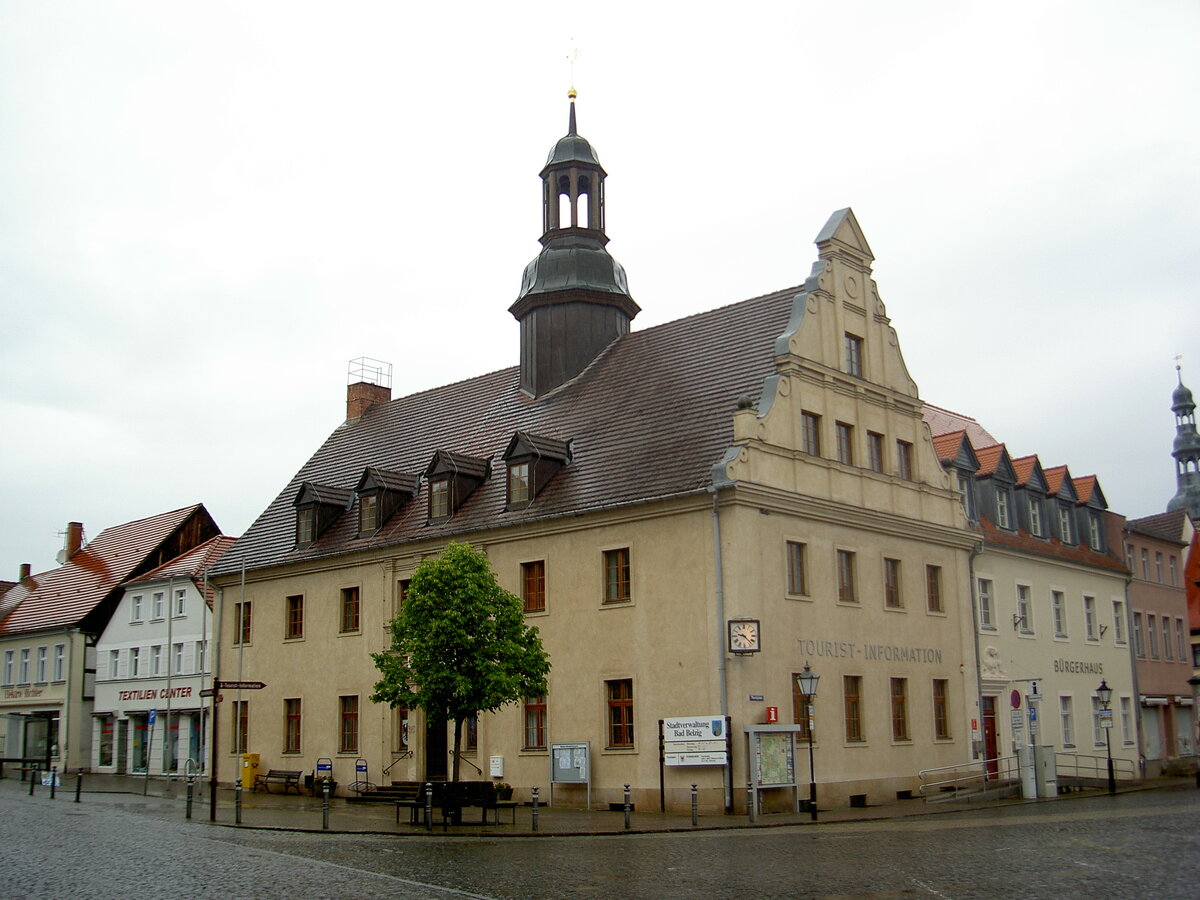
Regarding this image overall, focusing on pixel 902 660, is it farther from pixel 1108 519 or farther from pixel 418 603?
pixel 1108 519

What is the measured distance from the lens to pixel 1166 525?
168 ft

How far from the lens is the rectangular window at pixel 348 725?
121ft

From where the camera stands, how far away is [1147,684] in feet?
150

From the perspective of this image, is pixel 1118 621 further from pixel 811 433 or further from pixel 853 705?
pixel 811 433

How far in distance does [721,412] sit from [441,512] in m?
9.46

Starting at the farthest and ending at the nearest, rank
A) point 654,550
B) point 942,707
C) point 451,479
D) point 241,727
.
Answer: point 241,727 → point 451,479 → point 942,707 → point 654,550

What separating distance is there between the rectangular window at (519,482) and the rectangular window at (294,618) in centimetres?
983

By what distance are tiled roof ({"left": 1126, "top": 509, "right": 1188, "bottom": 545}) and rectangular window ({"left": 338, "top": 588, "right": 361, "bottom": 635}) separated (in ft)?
98.7

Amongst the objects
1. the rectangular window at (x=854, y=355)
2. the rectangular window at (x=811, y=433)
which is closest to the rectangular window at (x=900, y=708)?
the rectangular window at (x=811, y=433)

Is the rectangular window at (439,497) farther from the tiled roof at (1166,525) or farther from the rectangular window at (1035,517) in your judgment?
the tiled roof at (1166,525)

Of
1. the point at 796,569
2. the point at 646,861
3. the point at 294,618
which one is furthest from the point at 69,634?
the point at 646,861

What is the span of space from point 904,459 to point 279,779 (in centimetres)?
2089

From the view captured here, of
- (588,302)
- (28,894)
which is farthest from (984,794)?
(28,894)

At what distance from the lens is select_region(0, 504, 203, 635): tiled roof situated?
55.9m
